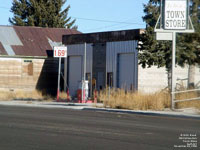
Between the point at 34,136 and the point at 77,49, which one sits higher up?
the point at 77,49

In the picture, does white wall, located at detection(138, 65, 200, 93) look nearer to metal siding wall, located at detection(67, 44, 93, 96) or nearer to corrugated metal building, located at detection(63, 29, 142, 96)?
corrugated metal building, located at detection(63, 29, 142, 96)

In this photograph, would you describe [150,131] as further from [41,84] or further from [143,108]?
[41,84]

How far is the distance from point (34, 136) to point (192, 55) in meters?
15.5

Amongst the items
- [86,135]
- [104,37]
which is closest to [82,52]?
[104,37]

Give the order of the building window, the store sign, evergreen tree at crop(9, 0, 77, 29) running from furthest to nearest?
evergreen tree at crop(9, 0, 77, 29)
the building window
the store sign

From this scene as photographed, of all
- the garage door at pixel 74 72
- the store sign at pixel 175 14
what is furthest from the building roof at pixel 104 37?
the store sign at pixel 175 14

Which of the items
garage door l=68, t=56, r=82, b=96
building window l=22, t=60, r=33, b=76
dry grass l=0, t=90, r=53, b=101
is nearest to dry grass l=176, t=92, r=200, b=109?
dry grass l=0, t=90, r=53, b=101

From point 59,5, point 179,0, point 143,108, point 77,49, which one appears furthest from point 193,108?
point 59,5

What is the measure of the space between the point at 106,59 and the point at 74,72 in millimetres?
4315

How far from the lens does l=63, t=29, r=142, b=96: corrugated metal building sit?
3341cm

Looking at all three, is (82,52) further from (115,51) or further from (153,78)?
(153,78)

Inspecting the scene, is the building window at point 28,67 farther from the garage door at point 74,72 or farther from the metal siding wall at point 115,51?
the metal siding wall at point 115,51

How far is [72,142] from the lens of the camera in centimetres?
1138

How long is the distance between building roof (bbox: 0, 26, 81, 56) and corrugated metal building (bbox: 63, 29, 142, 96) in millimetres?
5599
